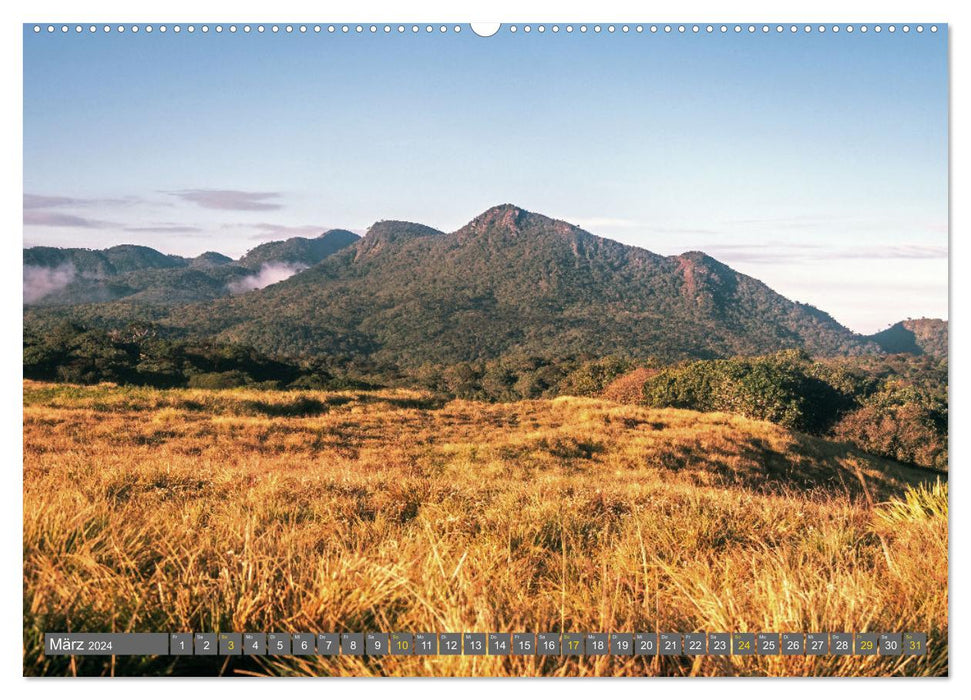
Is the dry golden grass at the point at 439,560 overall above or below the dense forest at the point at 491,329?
below

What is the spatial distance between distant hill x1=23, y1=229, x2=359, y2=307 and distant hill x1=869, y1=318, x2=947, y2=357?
6.31 m

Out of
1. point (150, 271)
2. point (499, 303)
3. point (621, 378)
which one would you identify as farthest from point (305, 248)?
point (499, 303)

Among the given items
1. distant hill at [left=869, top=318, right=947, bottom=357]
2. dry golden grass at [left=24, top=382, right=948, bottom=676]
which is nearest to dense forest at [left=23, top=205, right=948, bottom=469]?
distant hill at [left=869, top=318, right=947, bottom=357]

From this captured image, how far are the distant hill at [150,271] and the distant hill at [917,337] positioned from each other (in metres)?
6.31

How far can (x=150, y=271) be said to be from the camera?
1100 cm

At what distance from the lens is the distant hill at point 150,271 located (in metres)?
4.96

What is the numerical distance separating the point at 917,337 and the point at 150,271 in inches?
468

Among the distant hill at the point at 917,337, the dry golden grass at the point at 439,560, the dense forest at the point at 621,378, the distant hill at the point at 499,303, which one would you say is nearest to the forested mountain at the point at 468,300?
the distant hill at the point at 499,303

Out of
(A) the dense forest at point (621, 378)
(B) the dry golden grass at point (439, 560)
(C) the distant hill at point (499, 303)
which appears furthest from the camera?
(C) the distant hill at point (499, 303)

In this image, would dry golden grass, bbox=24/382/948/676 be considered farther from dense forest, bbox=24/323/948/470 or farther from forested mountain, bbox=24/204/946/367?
forested mountain, bbox=24/204/946/367

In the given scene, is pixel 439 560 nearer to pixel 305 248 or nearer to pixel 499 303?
pixel 305 248

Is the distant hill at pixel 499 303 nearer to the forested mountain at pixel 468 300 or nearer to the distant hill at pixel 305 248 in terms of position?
the forested mountain at pixel 468 300

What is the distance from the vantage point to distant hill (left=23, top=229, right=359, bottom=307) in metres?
4.96
